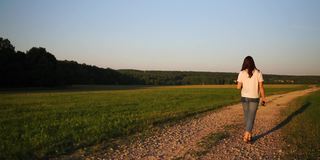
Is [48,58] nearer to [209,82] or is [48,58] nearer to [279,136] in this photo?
[209,82]

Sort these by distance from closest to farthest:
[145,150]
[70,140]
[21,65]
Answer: [145,150] < [70,140] < [21,65]

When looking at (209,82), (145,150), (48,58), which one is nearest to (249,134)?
(145,150)

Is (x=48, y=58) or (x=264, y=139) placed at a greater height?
(x=48, y=58)

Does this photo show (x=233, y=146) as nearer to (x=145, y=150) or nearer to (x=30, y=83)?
(x=145, y=150)

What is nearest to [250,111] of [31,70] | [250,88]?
[250,88]

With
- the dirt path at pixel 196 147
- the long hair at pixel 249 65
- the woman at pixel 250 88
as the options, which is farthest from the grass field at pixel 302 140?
the long hair at pixel 249 65

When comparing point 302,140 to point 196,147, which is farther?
point 302,140

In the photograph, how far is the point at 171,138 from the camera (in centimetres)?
1023

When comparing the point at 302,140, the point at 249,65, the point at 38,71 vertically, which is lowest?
the point at 302,140

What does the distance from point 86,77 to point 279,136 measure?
→ 95457 mm

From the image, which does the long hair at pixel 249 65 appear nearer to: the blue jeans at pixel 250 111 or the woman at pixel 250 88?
the woman at pixel 250 88

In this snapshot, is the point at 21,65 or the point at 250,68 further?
the point at 21,65

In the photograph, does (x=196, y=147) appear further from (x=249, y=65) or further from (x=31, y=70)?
(x=31, y=70)

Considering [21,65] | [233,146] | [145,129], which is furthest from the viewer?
[21,65]
